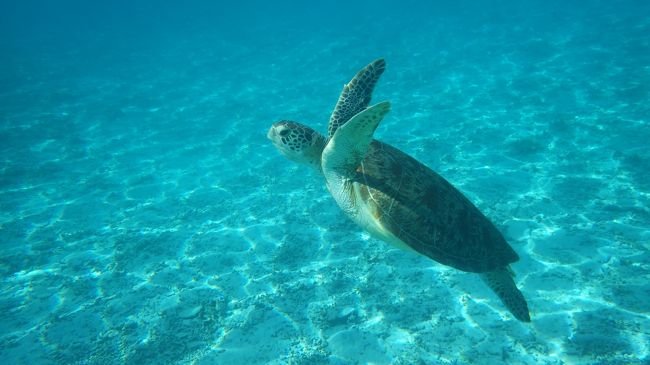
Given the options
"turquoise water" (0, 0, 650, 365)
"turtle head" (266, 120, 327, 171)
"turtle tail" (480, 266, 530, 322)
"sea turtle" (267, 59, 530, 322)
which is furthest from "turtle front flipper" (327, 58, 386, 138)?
"turquoise water" (0, 0, 650, 365)

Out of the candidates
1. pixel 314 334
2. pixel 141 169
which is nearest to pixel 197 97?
pixel 141 169

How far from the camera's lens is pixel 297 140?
4.65 m

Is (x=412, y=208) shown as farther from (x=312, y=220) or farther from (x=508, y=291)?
(x=312, y=220)

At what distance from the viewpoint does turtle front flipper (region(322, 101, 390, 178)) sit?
3.50 m

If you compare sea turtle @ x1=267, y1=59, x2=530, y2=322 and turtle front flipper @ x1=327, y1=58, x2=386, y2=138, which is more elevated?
turtle front flipper @ x1=327, y1=58, x2=386, y2=138

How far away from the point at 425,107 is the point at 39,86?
74.1 ft

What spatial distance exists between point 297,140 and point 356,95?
1.13 metres

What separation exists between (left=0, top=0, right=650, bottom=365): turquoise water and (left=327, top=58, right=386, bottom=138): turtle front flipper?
9.95 ft

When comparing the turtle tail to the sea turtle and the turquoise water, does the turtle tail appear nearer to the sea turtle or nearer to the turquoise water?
the sea turtle

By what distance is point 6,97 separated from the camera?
1861 cm

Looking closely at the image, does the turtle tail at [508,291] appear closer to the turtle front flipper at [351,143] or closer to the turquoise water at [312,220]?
the turquoise water at [312,220]

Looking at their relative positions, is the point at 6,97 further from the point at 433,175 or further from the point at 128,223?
the point at 433,175

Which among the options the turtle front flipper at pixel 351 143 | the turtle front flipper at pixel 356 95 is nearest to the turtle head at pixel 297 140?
the turtle front flipper at pixel 356 95

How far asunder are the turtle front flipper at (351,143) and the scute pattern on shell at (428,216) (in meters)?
0.22
